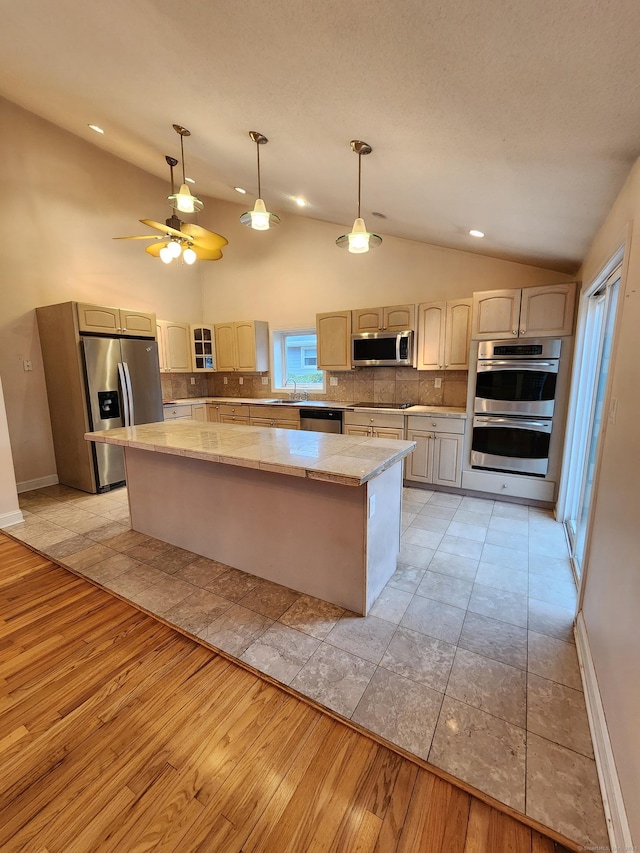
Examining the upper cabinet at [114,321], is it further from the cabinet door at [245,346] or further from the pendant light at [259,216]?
the pendant light at [259,216]

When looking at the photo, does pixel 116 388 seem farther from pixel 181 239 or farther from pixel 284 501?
pixel 284 501

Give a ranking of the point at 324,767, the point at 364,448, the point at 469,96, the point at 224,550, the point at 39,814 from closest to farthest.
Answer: the point at 39,814 → the point at 324,767 → the point at 469,96 → the point at 364,448 → the point at 224,550

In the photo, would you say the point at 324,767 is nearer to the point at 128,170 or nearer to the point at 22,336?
the point at 22,336

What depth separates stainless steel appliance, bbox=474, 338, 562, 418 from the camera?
322cm

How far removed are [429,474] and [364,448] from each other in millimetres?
2052

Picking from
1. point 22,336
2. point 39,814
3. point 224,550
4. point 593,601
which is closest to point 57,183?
point 22,336

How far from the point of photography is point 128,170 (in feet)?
15.5

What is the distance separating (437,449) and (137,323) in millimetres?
3775

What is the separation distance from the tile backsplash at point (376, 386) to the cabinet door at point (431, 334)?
344 millimetres

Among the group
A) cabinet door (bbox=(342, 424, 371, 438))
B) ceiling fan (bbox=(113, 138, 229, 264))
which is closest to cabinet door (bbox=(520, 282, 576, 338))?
cabinet door (bbox=(342, 424, 371, 438))

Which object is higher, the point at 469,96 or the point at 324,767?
the point at 469,96

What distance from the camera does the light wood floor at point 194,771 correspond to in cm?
110

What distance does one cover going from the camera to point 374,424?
4.18 meters

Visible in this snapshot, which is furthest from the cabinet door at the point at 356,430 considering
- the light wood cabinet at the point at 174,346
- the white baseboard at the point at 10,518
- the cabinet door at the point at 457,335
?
the white baseboard at the point at 10,518
